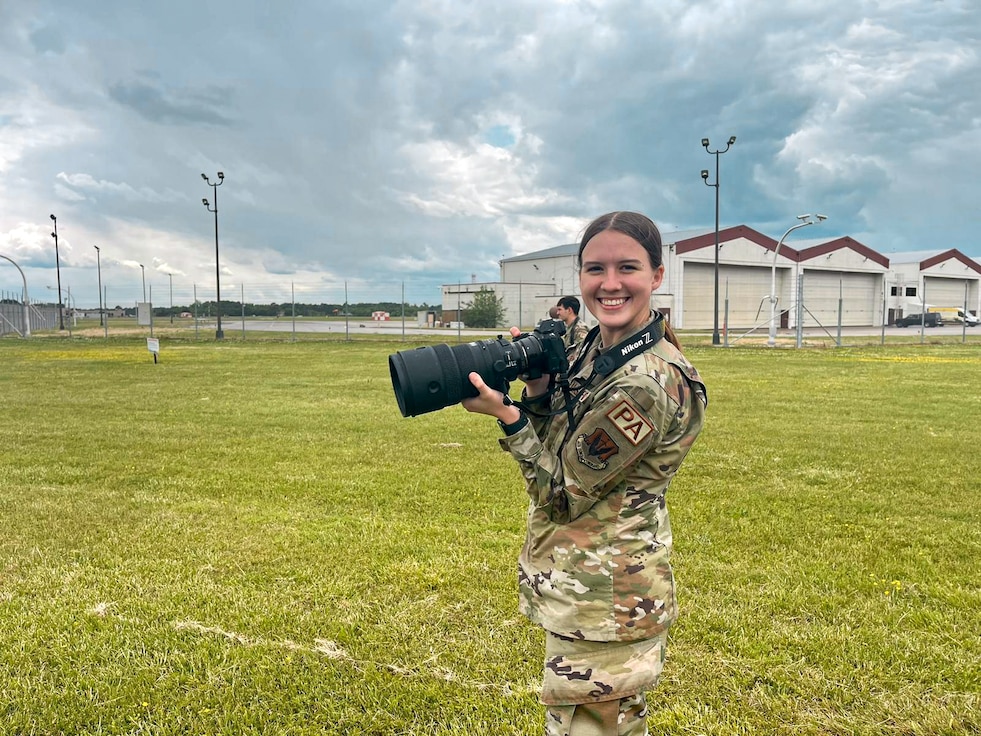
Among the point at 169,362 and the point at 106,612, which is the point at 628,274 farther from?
the point at 169,362

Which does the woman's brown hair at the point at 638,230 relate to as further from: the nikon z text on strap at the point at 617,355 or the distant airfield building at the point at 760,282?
the distant airfield building at the point at 760,282

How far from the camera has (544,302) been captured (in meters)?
50.8

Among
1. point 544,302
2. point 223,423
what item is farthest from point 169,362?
point 544,302

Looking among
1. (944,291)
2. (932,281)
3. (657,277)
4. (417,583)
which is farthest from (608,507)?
(944,291)

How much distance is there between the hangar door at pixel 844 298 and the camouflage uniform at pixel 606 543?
2104 inches

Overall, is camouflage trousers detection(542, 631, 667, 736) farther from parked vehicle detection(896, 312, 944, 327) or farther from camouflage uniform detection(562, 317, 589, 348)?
parked vehicle detection(896, 312, 944, 327)

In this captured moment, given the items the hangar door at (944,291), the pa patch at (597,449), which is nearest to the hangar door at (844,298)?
the hangar door at (944,291)

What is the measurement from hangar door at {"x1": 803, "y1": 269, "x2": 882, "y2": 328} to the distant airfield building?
3.1 inches

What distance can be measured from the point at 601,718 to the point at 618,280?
1.15 meters

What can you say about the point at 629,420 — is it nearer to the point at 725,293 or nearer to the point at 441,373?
the point at 441,373

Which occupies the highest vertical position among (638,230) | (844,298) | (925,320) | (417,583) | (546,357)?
(844,298)

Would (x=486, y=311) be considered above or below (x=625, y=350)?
above

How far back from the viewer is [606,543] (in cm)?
181

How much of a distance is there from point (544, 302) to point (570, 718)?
49412 mm
